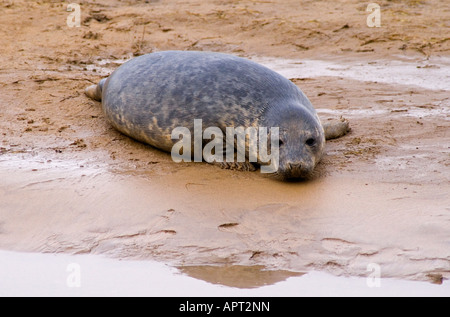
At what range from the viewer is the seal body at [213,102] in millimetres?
4973

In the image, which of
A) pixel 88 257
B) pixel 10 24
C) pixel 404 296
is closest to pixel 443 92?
pixel 404 296

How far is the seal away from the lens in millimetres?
4973

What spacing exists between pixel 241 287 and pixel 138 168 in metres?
1.95

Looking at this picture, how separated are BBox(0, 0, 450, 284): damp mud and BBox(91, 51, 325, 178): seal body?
20 centimetres

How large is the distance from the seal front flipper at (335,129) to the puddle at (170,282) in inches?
92.5

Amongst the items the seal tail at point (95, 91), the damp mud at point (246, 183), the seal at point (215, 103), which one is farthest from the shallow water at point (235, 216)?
the seal tail at point (95, 91)

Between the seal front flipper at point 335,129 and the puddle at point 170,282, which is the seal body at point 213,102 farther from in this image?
the puddle at point 170,282

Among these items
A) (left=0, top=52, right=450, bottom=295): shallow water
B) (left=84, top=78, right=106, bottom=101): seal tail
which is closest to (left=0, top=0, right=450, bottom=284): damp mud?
(left=0, top=52, right=450, bottom=295): shallow water

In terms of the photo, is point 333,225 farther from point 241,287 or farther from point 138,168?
point 138,168

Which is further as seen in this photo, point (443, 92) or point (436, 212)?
point (443, 92)

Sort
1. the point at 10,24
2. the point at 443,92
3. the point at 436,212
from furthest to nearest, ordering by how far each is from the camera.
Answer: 1. the point at 10,24
2. the point at 443,92
3. the point at 436,212

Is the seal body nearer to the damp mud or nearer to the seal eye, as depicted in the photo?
the seal eye

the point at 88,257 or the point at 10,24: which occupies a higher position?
the point at 10,24

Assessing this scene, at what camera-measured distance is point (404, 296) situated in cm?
340
